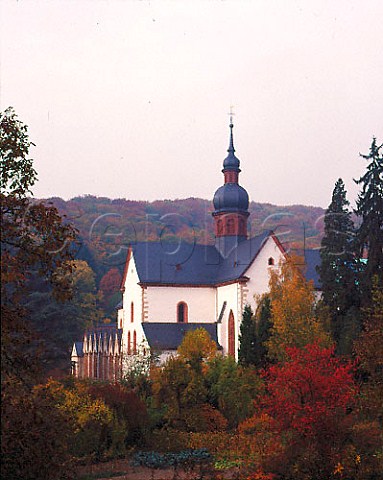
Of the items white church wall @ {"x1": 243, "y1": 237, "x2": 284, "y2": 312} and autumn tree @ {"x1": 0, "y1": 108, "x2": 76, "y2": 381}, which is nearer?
autumn tree @ {"x1": 0, "y1": 108, "x2": 76, "y2": 381}

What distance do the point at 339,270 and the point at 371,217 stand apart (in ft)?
10.6

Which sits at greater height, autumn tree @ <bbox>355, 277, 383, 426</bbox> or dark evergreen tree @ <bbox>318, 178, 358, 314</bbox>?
dark evergreen tree @ <bbox>318, 178, 358, 314</bbox>

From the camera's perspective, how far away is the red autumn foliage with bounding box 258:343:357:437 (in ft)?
54.7

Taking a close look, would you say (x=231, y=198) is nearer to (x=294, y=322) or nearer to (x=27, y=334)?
(x=294, y=322)

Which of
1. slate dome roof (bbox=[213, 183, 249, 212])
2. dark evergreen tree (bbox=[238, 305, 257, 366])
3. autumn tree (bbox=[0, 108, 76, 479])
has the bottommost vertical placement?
Answer: dark evergreen tree (bbox=[238, 305, 257, 366])

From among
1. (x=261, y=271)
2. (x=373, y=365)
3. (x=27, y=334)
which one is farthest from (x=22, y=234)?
(x=261, y=271)

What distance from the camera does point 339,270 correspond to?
114ft

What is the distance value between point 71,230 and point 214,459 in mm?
11115

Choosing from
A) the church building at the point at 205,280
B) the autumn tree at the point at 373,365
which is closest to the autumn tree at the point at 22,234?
the autumn tree at the point at 373,365

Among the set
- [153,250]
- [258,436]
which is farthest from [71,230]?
[153,250]

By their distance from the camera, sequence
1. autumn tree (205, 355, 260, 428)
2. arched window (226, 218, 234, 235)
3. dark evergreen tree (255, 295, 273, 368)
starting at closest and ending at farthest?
1. autumn tree (205, 355, 260, 428)
2. dark evergreen tree (255, 295, 273, 368)
3. arched window (226, 218, 234, 235)

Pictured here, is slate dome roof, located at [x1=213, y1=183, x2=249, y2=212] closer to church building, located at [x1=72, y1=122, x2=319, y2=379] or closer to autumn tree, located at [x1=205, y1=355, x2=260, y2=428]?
church building, located at [x1=72, y1=122, x2=319, y2=379]

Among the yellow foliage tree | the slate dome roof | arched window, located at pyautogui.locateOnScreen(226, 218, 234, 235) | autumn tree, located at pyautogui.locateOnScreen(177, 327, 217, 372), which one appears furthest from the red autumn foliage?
the slate dome roof

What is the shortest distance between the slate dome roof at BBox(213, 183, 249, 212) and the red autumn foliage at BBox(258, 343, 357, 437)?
30961mm
